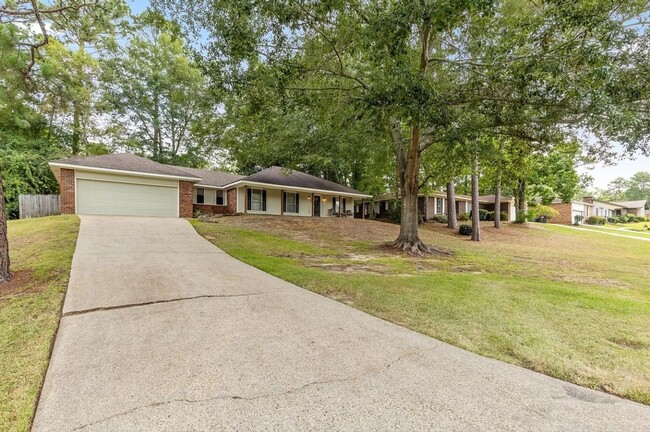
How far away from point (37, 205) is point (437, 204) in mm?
28168

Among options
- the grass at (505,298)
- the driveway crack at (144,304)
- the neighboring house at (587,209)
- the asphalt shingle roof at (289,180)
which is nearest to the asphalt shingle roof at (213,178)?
the asphalt shingle roof at (289,180)

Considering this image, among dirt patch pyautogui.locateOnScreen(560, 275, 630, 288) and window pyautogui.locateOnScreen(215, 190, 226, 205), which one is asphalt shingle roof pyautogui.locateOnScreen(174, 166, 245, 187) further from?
dirt patch pyautogui.locateOnScreen(560, 275, 630, 288)

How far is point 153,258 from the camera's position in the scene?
23.0ft

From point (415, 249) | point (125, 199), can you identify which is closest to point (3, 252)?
point (415, 249)

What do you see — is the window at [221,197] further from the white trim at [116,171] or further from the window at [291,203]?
the white trim at [116,171]

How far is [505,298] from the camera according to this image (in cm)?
544

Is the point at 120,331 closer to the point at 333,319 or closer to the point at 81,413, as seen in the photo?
the point at 81,413

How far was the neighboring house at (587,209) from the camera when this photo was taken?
108ft

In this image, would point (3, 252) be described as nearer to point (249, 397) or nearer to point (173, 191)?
point (249, 397)

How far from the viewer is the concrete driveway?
209 centimetres

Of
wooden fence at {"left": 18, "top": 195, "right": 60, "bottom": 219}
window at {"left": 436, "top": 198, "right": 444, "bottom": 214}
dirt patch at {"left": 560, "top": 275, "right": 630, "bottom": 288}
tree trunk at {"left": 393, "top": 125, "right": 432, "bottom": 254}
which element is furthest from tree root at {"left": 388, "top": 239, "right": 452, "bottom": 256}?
window at {"left": 436, "top": 198, "right": 444, "bottom": 214}

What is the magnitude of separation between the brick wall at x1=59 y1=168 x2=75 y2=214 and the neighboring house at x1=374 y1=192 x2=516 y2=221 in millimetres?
21962

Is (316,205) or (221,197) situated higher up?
(221,197)

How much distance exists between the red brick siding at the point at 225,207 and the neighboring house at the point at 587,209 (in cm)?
3329
